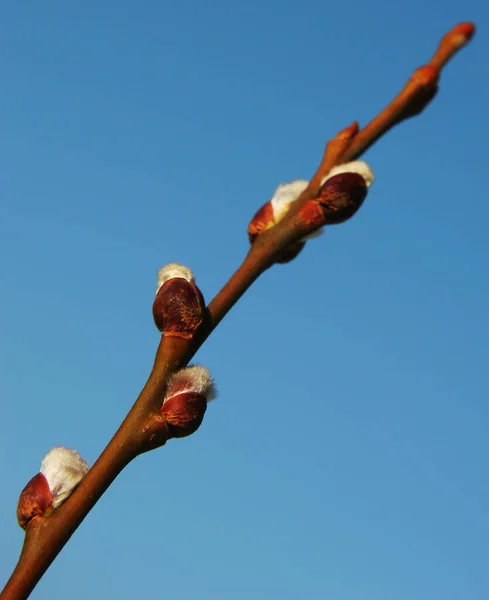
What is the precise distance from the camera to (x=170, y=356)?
3.77 feet

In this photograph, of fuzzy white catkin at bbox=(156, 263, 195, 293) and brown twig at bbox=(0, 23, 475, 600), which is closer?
brown twig at bbox=(0, 23, 475, 600)

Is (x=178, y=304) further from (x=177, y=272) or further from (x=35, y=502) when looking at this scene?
(x=35, y=502)

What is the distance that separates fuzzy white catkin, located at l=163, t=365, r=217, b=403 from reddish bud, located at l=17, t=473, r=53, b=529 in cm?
22

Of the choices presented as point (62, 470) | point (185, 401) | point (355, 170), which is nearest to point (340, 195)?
point (355, 170)

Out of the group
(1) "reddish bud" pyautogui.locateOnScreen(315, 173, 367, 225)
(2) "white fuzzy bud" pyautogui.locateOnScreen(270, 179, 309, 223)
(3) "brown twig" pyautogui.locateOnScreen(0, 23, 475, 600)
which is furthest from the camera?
(2) "white fuzzy bud" pyautogui.locateOnScreen(270, 179, 309, 223)

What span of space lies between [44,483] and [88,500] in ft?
0.31

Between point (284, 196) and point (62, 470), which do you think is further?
point (284, 196)

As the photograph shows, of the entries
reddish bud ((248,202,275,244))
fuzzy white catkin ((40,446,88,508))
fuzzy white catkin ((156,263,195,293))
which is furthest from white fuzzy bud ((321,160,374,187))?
fuzzy white catkin ((40,446,88,508))

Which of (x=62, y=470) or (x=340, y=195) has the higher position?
(x=340, y=195)

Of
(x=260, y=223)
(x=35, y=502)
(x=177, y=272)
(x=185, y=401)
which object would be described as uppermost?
(x=260, y=223)

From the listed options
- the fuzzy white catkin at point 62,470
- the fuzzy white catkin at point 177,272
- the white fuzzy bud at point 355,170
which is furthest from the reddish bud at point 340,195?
the fuzzy white catkin at point 62,470

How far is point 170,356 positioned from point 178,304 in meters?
0.08

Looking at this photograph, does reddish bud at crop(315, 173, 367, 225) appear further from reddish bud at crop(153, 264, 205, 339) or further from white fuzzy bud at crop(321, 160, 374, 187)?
reddish bud at crop(153, 264, 205, 339)

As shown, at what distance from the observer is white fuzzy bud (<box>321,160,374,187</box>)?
3.87 feet
